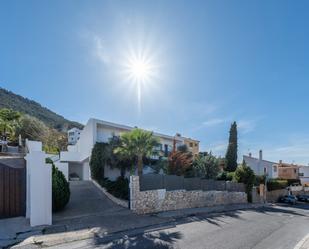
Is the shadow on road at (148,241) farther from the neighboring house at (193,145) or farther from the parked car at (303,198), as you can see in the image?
the parked car at (303,198)

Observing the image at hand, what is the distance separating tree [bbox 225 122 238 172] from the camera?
41.7 m

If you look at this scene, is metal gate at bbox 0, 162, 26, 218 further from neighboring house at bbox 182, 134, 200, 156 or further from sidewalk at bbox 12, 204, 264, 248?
neighboring house at bbox 182, 134, 200, 156

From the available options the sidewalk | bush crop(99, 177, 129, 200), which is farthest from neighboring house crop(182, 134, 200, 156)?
the sidewalk

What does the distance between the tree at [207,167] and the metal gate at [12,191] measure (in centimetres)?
2004

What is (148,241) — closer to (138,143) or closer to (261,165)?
(138,143)

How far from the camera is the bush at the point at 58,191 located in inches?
591

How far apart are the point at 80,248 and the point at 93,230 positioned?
2589 mm

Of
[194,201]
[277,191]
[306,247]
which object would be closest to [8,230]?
[306,247]

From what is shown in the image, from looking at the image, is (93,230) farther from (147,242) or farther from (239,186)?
(239,186)

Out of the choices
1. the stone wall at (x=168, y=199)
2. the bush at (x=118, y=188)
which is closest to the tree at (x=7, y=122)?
the bush at (x=118, y=188)

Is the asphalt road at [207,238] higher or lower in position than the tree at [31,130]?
lower

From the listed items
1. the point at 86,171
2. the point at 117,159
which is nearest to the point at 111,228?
the point at 117,159

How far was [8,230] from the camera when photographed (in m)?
11.2

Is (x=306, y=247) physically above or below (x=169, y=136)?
below
